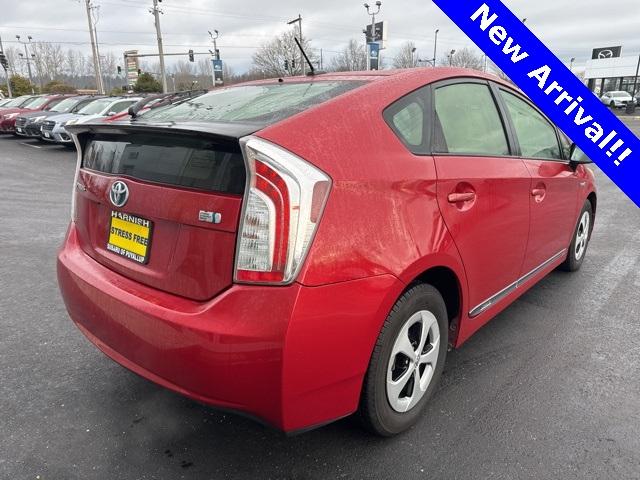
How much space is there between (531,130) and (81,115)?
50.5 ft

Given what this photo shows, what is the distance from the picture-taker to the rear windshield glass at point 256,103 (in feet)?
6.61

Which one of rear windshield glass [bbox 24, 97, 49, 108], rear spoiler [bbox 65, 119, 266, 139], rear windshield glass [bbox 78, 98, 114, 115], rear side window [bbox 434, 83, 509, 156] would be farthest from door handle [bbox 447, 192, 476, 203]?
rear windshield glass [bbox 24, 97, 49, 108]

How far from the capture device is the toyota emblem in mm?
2055

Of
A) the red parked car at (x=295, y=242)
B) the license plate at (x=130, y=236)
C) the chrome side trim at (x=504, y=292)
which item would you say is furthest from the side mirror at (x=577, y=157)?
the license plate at (x=130, y=236)

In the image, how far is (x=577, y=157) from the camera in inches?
143

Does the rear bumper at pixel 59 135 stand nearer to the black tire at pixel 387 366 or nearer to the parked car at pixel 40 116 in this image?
the parked car at pixel 40 116

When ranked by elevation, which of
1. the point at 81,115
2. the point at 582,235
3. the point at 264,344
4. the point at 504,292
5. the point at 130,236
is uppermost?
the point at 81,115

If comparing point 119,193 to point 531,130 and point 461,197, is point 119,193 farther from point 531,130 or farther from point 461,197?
point 531,130

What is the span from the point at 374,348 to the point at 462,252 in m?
0.72

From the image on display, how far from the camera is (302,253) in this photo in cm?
168

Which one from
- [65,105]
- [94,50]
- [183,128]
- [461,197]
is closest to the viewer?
[183,128]

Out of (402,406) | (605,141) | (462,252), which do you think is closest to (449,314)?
(462,252)

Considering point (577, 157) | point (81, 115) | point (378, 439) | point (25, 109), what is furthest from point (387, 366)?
point (25, 109)

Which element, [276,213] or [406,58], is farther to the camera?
[406,58]
